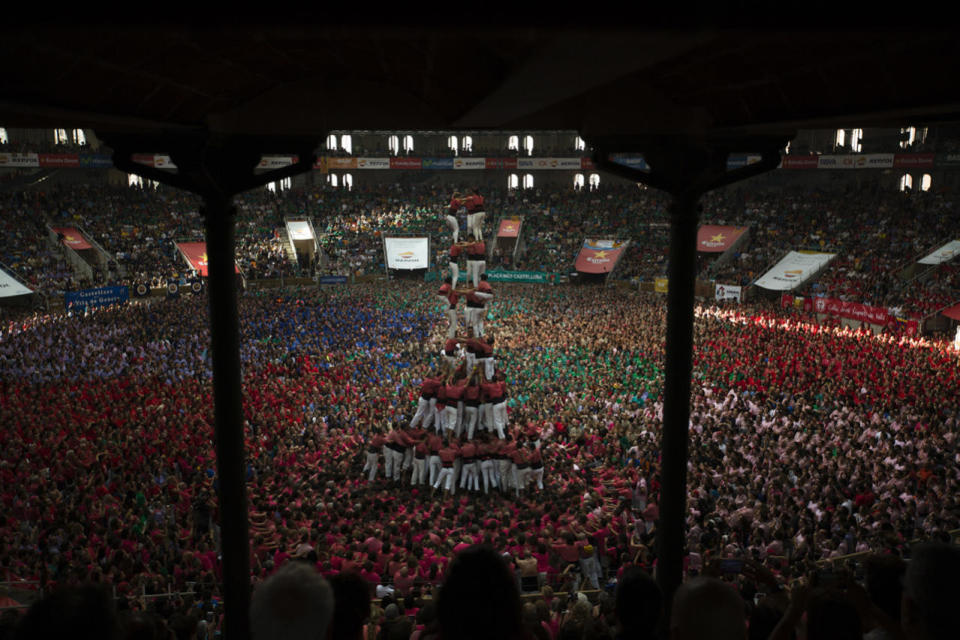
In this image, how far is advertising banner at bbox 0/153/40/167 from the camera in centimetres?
4081

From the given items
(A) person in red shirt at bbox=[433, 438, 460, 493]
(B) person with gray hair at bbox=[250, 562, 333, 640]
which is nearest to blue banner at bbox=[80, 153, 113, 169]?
(A) person in red shirt at bbox=[433, 438, 460, 493]

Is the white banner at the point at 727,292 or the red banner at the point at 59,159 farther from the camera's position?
the red banner at the point at 59,159

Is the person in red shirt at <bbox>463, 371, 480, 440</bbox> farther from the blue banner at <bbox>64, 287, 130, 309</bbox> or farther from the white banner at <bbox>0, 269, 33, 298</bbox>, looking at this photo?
the white banner at <bbox>0, 269, 33, 298</bbox>

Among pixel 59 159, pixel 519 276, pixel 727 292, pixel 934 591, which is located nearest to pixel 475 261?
pixel 934 591

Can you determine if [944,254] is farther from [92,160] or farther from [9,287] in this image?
[92,160]

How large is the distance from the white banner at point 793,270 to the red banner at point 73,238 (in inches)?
1606

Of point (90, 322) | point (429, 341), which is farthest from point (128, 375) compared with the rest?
point (429, 341)

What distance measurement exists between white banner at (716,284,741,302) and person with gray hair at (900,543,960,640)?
115 feet

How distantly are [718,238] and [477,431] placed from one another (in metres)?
35.3

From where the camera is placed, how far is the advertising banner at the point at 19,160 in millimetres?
40812

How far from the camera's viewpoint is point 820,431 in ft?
51.4

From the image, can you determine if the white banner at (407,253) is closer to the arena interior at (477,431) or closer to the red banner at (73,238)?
the arena interior at (477,431)

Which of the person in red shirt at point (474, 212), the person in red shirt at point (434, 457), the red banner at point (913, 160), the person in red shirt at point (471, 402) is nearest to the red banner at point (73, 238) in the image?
the person in red shirt at point (474, 212)

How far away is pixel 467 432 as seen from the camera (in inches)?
559
